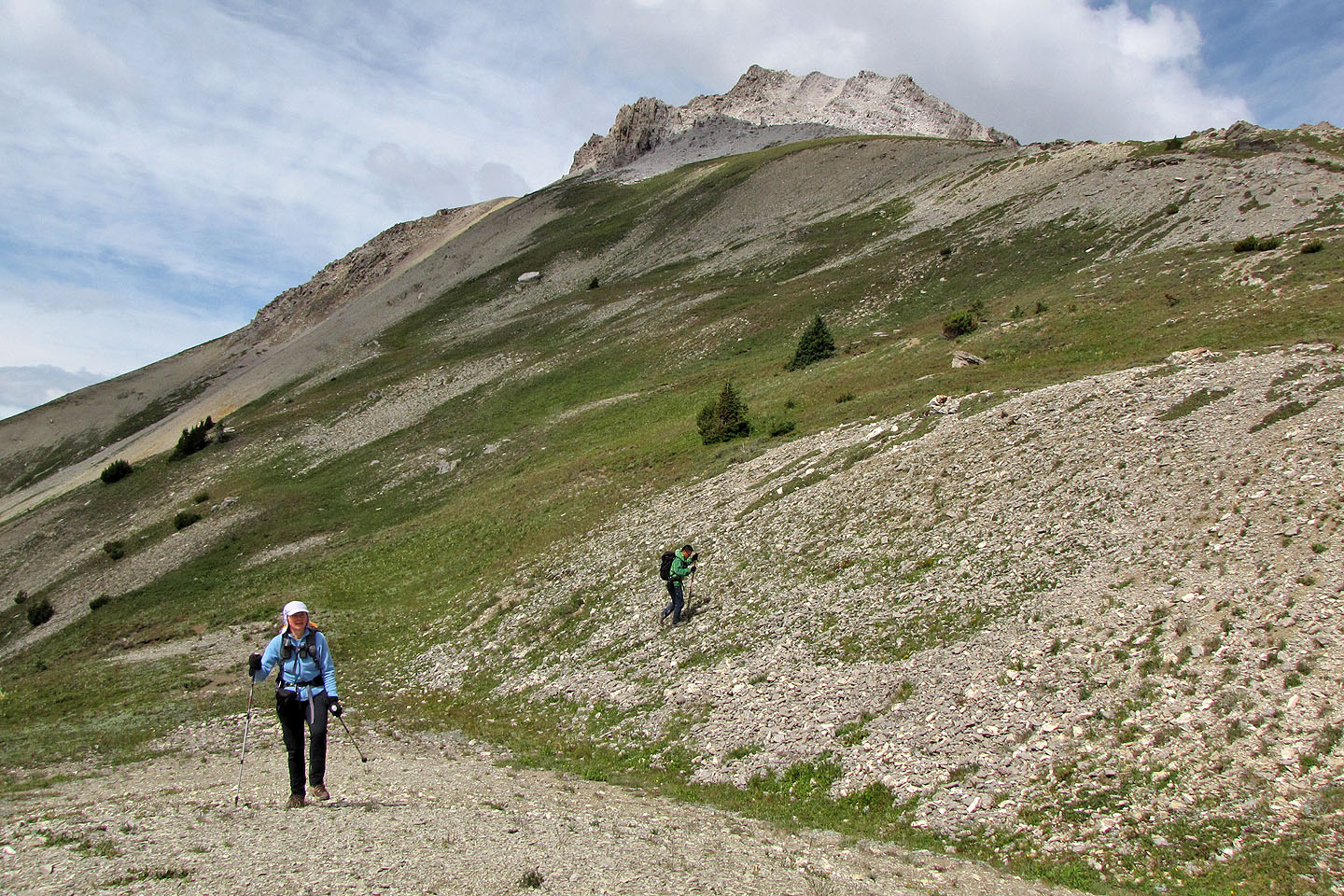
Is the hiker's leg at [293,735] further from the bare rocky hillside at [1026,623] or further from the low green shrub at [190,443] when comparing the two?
the low green shrub at [190,443]

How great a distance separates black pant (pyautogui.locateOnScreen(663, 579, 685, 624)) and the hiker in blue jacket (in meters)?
10.9

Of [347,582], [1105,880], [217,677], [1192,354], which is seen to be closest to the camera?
[1105,880]

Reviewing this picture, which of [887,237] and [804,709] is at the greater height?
[887,237]

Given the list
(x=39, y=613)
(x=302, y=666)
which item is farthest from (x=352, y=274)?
(x=302, y=666)

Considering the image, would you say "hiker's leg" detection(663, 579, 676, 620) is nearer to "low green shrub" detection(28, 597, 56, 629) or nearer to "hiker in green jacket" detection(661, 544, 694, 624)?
"hiker in green jacket" detection(661, 544, 694, 624)

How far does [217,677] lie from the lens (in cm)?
2781

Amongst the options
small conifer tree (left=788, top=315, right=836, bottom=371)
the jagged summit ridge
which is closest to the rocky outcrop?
the jagged summit ridge

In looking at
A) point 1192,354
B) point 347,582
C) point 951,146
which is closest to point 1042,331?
point 1192,354

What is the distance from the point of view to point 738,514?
27.6 metres

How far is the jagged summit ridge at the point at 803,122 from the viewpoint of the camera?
17888 centimetres

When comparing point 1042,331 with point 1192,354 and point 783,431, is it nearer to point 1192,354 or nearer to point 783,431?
point 1192,354

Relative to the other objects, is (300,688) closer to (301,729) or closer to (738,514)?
(301,729)

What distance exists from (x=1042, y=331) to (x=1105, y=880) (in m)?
31.9

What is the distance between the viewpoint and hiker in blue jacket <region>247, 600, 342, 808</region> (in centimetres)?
1165
